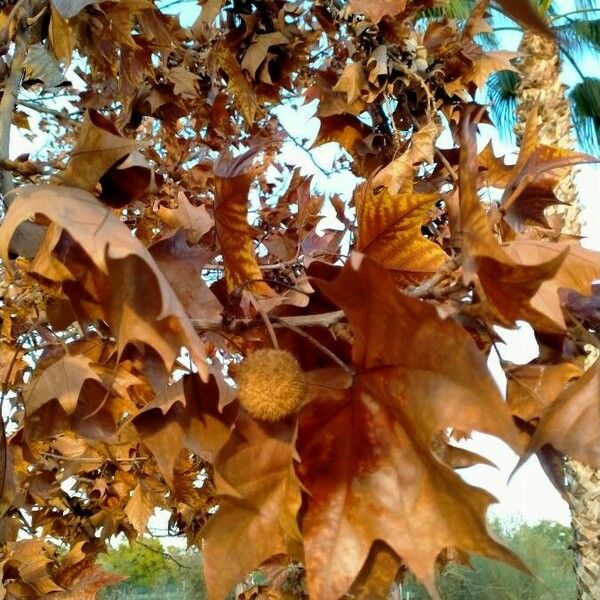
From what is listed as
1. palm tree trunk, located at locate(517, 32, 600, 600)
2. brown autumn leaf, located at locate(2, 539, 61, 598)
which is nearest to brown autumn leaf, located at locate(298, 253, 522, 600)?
brown autumn leaf, located at locate(2, 539, 61, 598)

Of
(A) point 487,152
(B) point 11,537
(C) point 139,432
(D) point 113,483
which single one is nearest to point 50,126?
(D) point 113,483

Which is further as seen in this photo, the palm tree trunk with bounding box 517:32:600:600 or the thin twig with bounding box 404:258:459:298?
the palm tree trunk with bounding box 517:32:600:600

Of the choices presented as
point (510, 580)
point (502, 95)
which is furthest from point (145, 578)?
point (502, 95)

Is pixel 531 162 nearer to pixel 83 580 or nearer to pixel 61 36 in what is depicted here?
pixel 61 36

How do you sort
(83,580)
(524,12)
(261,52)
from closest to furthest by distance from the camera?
(524,12), (261,52), (83,580)

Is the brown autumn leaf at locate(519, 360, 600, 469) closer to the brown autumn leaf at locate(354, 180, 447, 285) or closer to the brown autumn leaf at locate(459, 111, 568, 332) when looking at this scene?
the brown autumn leaf at locate(459, 111, 568, 332)

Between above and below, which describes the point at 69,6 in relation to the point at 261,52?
above
